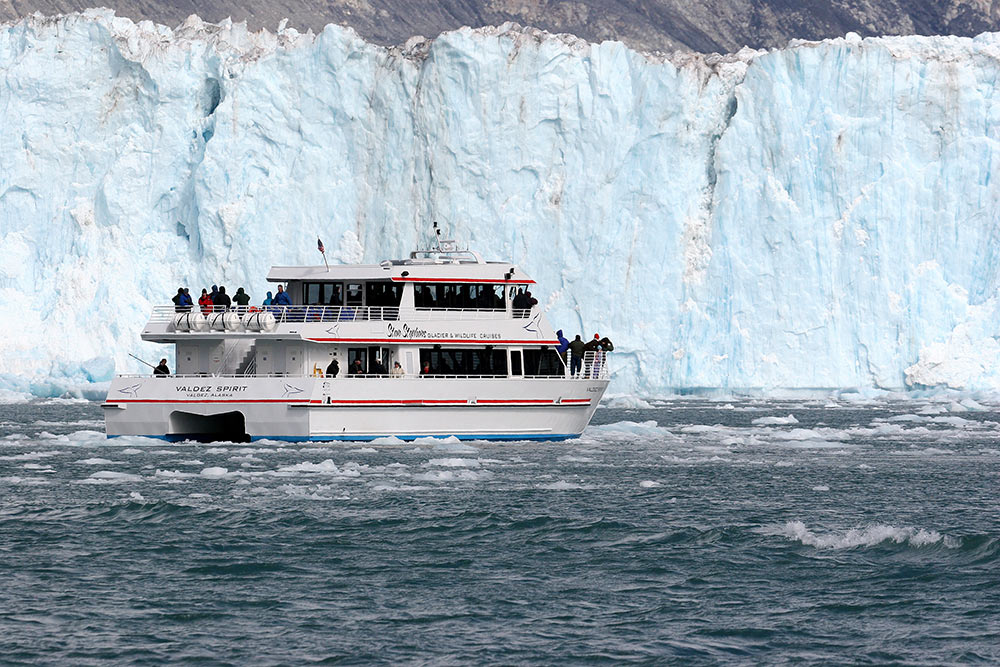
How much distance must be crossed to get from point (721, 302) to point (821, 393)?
16.6 ft

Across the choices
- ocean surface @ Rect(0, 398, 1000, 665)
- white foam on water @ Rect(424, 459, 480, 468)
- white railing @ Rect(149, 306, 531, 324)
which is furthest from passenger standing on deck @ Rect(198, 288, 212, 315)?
white foam on water @ Rect(424, 459, 480, 468)

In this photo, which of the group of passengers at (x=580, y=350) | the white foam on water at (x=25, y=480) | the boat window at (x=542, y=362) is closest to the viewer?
the white foam on water at (x=25, y=480)

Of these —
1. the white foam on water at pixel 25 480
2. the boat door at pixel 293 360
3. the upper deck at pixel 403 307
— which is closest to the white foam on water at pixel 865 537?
the white foam on water at pixel 25 480

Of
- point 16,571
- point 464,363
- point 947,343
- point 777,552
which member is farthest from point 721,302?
point 16,571

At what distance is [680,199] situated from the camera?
51062mm

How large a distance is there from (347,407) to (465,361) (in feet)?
9.68

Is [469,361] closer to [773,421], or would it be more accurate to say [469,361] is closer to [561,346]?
[561,346]

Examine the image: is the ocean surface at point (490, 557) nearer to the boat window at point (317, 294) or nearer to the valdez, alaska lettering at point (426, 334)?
the valdez, alaska lettering at point (426, 334)

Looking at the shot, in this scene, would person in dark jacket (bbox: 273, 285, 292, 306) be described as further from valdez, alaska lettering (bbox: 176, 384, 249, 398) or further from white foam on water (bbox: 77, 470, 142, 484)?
white foam on water (bbox: 77, 470, 142, 484)

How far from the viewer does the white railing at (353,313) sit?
101 feet

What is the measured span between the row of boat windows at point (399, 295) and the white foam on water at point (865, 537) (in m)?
14.5

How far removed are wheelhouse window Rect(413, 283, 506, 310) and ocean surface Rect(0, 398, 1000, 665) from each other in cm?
417

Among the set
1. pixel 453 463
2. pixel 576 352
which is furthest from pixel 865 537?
pixel 576 352

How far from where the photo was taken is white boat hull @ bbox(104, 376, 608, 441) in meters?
29.6
